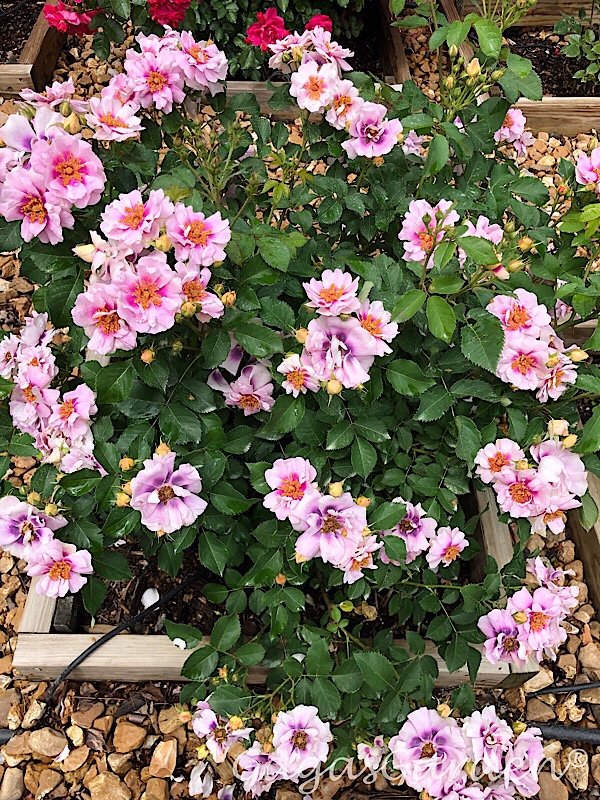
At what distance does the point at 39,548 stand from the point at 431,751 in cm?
74

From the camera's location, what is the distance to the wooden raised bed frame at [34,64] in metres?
2.76

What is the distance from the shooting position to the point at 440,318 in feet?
3.56

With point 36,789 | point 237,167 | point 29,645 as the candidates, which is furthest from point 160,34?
point 36,789

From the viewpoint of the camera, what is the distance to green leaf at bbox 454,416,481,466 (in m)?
1.23

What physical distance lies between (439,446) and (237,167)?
0.76 meters

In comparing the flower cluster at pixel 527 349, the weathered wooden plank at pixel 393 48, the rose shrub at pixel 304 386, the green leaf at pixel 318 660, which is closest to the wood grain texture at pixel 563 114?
the weathered wooden plank at pixel 393 48

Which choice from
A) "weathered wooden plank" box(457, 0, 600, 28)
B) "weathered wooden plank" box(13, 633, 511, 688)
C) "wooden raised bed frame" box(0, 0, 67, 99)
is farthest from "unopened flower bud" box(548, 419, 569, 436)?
"weathered wooden plank" box(457, 0, 600, 28)

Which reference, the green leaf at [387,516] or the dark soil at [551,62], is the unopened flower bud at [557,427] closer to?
the green leaf at [387,516]

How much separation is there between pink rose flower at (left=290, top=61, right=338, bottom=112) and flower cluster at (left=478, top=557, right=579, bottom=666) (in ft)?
3.21

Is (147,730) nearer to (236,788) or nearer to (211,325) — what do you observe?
(236,788)

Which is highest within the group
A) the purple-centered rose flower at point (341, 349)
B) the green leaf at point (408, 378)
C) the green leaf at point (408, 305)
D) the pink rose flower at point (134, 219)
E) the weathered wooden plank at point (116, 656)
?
the pink rose flower at point (134, 219)

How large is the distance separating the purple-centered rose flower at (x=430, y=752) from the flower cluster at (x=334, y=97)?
Answer: 1038 millimetres

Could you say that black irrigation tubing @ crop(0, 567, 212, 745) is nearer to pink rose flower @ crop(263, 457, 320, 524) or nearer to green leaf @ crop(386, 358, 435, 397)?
pink rose flower @ crop(263, 457, 320, 524)

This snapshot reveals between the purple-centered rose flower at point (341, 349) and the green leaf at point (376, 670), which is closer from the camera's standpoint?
the purple-centered rose flower at point (341, 349)
